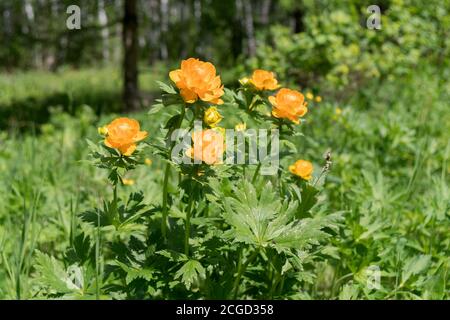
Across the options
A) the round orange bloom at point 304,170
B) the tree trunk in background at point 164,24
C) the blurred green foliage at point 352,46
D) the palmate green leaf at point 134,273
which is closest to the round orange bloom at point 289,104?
the round orange bloom at point 304,170

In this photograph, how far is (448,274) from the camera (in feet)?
5.50

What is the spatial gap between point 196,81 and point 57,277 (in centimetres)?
66

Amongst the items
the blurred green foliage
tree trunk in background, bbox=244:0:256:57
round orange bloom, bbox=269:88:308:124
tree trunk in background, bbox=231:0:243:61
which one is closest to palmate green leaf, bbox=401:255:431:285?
round orange bloom, bbox=269:88:308:124

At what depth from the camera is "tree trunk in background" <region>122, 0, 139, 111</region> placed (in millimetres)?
6297

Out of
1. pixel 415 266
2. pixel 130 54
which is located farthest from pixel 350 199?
pixel 130 54

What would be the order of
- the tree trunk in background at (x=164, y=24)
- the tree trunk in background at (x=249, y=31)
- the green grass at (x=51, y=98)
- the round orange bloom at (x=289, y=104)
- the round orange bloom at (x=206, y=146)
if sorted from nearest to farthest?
1. the round orange bloom at (x=206, y=146)
2. the round orange bloom at (x=289, y=104)
3. the green grass at (x=51, y=98)
4. the tree trunk in background at (x=249, y=31)
5. the tree trunk in background at (x=164, y=24)

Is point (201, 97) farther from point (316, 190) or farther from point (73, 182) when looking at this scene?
point (73, 182)

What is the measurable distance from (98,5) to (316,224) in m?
5.99

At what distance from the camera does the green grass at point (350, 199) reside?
160 cm

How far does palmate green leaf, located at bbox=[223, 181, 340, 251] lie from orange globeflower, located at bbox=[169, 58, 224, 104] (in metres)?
0.26

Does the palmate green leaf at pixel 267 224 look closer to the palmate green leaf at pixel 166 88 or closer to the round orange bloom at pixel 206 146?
the round orange bloom at pixel 206 146

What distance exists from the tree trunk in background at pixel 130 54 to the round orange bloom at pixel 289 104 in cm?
538

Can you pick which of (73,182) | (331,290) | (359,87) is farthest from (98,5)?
(331,290)

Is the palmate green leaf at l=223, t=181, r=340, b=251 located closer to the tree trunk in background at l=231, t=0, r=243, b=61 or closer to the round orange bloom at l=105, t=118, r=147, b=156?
the round orange bloom at l=105, t=118, r=147, b=156
